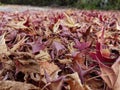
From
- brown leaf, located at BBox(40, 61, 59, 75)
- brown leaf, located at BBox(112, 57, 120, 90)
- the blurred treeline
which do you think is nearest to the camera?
brown leaf, located at BBox(112, 57, 120, 90)

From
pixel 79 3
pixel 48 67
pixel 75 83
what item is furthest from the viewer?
pixel 79 3

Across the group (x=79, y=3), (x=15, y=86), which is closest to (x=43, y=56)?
(x=15, y=86)

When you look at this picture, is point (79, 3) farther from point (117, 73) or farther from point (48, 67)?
point (117, 73)

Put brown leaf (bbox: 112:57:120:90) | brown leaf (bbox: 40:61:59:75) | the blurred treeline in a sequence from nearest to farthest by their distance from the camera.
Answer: brown leaf (bbox: 112:57:120:90) < brown leaf (bbox: 40:61:59:75) < the blurred treeline

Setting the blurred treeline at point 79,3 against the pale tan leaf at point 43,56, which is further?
the blurred treeline at point 79,3

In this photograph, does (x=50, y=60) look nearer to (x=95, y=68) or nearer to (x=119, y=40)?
(x=95, y=68)

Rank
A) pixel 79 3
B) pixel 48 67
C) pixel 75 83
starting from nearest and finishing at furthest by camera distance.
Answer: pixel 75 83, pixel 48 67, pixel 79 3

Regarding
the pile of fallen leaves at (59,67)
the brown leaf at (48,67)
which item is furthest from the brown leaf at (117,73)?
the brown leaf at (48,67)

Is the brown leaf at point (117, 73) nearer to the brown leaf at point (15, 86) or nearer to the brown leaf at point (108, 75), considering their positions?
the brown leaf at point (108, 75)

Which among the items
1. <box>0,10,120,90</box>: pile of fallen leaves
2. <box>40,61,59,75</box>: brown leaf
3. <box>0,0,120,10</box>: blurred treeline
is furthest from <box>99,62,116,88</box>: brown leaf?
<box>0,0,120,10</box>: blurred treeline

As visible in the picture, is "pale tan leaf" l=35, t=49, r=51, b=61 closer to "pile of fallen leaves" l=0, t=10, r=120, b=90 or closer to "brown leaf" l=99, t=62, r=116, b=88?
"pile of fallen leaves" l=0, t=10, r=120, b=90

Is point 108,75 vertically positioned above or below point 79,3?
above

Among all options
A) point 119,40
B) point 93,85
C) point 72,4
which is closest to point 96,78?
point 93,85
